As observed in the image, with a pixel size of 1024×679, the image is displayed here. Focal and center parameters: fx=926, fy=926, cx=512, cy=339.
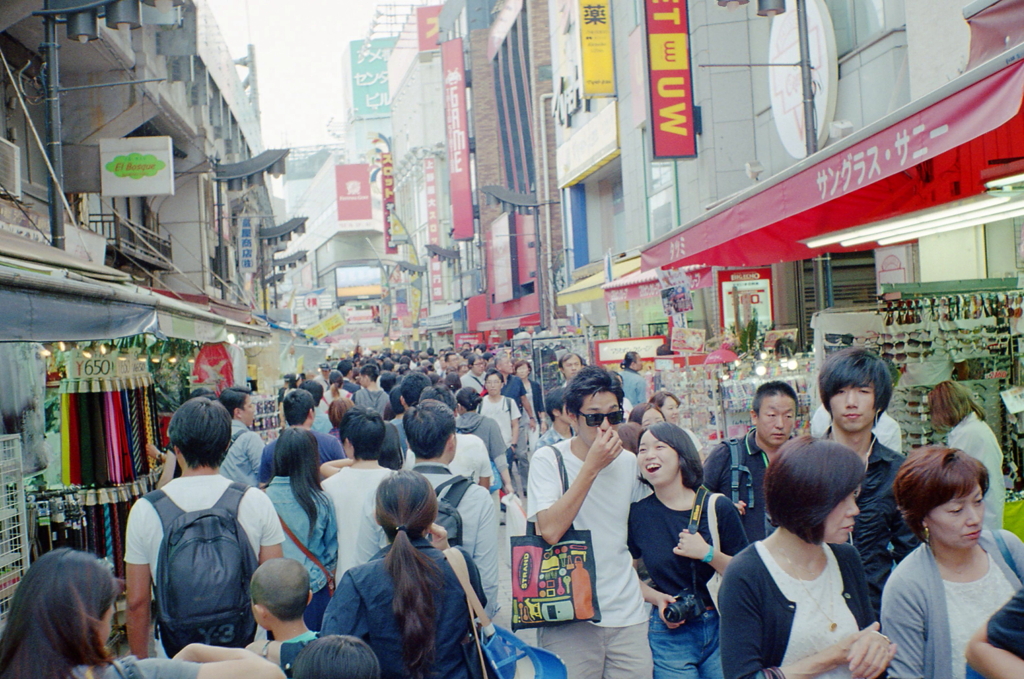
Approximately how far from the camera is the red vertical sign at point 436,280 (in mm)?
63875

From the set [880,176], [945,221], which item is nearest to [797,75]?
[945,221]

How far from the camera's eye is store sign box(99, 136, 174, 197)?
13.8m

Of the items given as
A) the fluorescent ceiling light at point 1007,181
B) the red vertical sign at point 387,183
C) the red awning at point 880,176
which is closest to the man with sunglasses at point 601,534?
the red awning at point 880,176

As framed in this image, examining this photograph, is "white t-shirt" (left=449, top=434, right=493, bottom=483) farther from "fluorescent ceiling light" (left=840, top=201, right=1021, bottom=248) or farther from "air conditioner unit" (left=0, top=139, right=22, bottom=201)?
"air conditioner unit" (left=0, top=139, right=22, bottom=201)

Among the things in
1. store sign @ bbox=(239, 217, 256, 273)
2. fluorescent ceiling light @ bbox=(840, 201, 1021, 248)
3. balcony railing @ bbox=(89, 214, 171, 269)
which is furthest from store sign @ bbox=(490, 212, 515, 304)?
fluorescent ceiling light @ bbox=(840, 201, 1021, 248)

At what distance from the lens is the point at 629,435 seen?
16.7 ft

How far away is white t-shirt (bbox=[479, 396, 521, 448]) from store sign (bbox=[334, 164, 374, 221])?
96334 millimetres

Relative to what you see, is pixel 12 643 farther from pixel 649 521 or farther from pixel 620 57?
pixel 620 57

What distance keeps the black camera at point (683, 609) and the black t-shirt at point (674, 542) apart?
0.20 feet

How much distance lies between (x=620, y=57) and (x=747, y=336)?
1351 cm

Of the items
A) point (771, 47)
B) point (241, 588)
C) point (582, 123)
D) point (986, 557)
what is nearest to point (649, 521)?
point (986, 557)

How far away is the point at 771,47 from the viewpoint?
14.3 m

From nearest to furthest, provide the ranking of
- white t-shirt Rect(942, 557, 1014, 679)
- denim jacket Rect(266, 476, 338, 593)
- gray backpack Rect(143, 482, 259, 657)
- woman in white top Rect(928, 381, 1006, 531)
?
white t-shirt Rect(942, 557, 1014, 679)
gray backpack Rect(143, 482, 259, 657)
denim jacket Rect(266, 476, 338, 593)
woman in white top Rect(928, 381, 1006, 531)

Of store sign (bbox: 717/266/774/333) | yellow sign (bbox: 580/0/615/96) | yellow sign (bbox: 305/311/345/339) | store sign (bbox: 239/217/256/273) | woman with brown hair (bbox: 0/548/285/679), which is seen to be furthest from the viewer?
store sign (bbox: 239/217/256/273)
